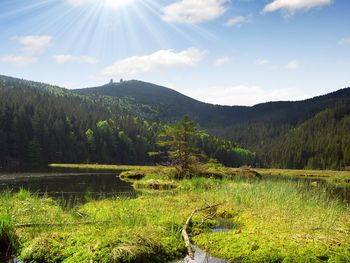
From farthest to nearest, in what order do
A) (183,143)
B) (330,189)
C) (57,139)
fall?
(57,139) → (330,189) → (183,143)

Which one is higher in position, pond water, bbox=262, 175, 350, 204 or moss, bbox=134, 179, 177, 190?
moss, bbox=134, 179, 177, 190

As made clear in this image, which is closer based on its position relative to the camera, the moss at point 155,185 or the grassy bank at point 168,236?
the grassy bank at point 168,236

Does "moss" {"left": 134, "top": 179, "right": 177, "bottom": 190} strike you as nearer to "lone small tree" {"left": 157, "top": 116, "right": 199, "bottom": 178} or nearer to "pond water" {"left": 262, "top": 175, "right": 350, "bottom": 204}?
"lone small tree" {"left": 157, "top": 116, "right": 199, "bottom": 178}

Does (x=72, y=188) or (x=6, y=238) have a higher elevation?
(x=6, y=238)

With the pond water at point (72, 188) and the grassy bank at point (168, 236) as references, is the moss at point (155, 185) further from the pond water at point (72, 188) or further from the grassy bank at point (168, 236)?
the grassy bank at point (168, 236)

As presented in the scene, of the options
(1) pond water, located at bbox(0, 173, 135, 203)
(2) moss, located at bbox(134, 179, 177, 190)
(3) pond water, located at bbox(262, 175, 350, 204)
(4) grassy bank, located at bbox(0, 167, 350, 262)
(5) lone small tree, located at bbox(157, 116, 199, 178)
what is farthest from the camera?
(5) lone small tree, located at bbox(157, 116, 199, 178)

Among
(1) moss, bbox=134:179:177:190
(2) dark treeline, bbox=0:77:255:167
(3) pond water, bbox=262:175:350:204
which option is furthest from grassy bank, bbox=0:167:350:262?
(2) dark treeline, bbox=0:77:255:167

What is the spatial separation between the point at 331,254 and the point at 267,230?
312 centimetres

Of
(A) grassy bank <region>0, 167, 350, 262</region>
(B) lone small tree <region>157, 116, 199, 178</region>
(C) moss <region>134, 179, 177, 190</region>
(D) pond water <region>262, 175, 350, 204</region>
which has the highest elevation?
(B) lone small tree <region>157, 116, 199, 178</region>

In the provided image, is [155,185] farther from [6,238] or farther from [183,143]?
[6,238]

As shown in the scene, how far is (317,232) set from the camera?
14805 mm

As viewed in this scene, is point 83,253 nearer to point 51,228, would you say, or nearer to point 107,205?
point 51,228

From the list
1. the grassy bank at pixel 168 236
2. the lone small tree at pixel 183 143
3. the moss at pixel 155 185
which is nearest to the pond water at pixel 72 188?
the moss at pixel 155 185

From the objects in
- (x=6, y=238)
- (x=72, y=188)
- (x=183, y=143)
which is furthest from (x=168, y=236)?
(x=183, y=143)
